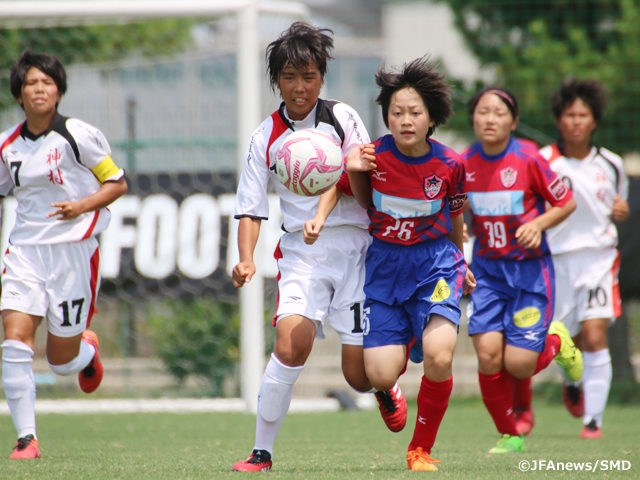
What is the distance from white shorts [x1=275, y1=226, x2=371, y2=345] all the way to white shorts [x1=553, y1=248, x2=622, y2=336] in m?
2.78

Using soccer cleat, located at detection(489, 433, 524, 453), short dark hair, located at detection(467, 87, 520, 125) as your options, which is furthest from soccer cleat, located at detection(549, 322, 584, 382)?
short dark hair, located at detection(467, 87, 520, 125)

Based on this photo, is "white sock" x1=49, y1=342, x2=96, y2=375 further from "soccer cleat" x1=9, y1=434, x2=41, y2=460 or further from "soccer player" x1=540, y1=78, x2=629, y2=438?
"soccer player" x1=540, y1=78, x2=629, y2=438

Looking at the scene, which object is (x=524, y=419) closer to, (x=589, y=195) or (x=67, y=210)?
(x=589, y=195)

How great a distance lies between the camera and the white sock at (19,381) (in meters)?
5.15

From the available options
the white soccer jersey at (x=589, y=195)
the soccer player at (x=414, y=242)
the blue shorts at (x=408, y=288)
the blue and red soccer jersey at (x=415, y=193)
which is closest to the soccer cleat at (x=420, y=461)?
the soccer player at (x=414, y=242)

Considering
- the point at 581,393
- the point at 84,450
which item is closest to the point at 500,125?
the point at 581,393

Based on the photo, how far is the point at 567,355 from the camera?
6.13m

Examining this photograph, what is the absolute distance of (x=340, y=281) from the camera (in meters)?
4.44

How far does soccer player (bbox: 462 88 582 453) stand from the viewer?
5.63 metres

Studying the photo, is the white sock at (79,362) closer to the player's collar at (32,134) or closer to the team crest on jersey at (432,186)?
the player's collar at (32,134)

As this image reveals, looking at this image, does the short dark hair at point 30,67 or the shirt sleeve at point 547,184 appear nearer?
the short dark hair at point 30,67

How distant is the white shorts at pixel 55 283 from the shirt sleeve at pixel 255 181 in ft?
5.16

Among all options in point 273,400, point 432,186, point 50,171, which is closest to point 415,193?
point 432,186

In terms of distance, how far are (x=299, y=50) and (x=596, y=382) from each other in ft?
12.1
